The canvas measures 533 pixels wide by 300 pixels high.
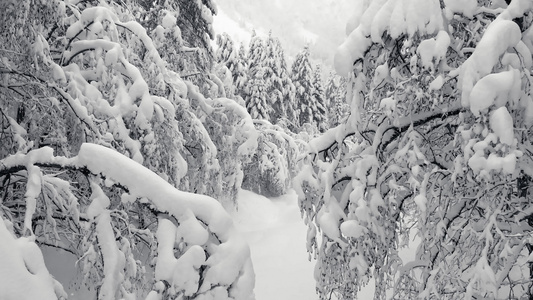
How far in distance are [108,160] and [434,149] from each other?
9.94 ft

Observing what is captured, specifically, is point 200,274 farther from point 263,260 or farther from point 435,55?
point 263,260

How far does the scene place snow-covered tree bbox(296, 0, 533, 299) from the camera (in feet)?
10.2

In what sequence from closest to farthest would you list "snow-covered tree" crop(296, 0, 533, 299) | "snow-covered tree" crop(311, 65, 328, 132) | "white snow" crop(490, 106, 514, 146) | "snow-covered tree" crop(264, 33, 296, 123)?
"white snow" crop(490, 106, 514, 146)
"snow-covered tree" crop(296, 0, 533, 299)
"snow-covered tree" crop(264, 33, 296, 123)
"snow-covered tree" crop(311, 65, 328, 132)

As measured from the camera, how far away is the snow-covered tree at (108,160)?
7.68 ft

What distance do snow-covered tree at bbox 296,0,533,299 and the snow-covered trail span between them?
557 cm

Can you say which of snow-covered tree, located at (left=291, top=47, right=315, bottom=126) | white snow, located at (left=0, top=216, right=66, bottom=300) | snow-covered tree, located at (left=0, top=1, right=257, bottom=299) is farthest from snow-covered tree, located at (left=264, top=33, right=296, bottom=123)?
white snow, located at (left=0, top=216, right=66, bottom=300)

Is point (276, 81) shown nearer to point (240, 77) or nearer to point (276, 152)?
point (240, 77)

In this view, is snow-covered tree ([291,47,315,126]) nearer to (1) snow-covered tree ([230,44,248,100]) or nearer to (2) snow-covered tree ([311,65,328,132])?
(2) snow-covered tree ([311,65,328,132])

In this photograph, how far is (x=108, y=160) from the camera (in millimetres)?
2598

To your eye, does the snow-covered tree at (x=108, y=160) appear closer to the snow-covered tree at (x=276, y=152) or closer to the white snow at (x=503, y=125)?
the white snow at (x=503, y=125)

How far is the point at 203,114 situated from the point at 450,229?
20.7ft

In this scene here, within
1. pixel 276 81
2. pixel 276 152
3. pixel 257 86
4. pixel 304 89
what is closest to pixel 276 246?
pixel 276 152

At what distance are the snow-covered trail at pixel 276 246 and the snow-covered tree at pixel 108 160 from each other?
2901 millimetres

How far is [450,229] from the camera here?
3943 mm
